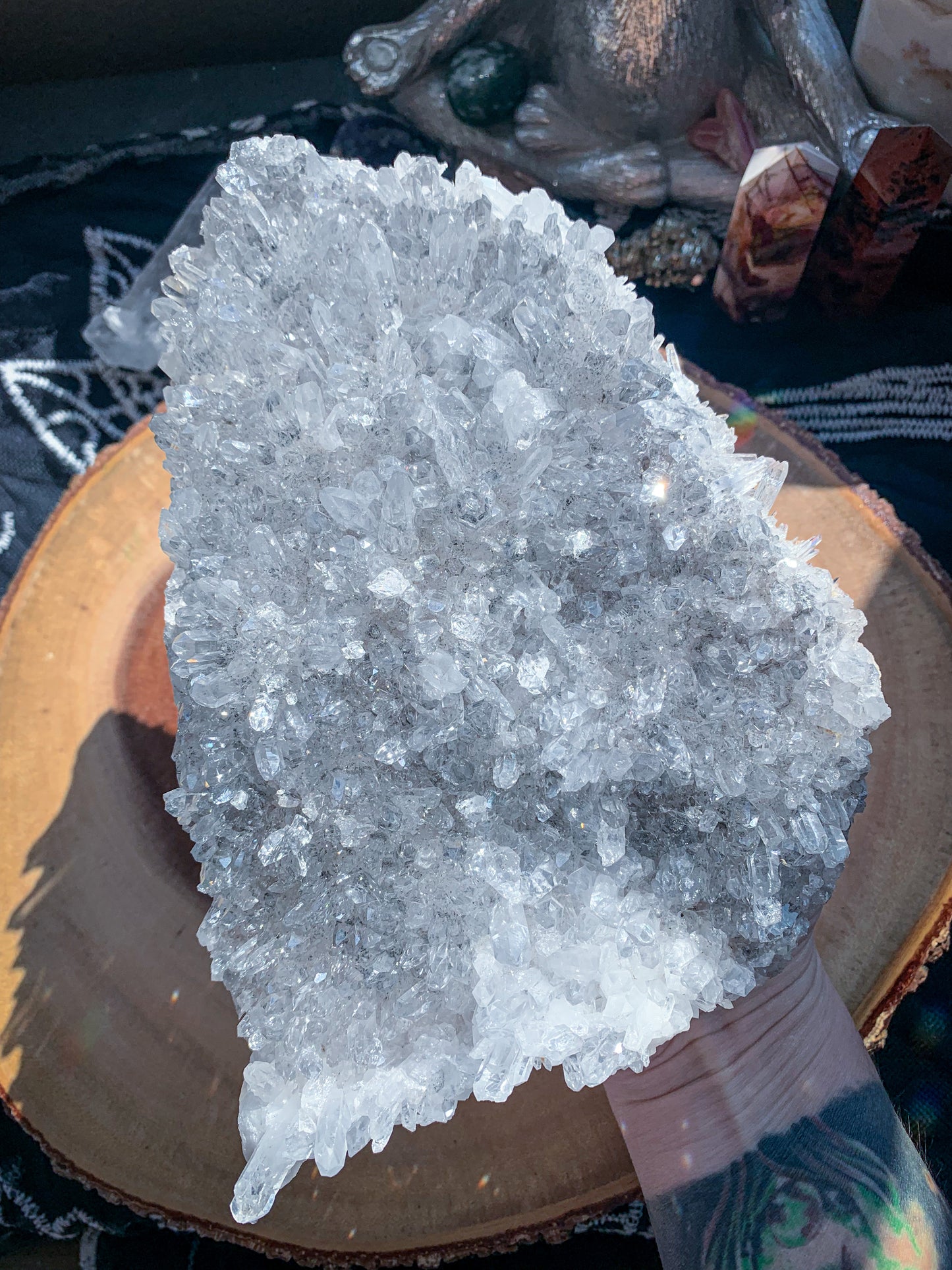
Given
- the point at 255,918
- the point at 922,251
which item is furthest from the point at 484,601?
the point at 922,251

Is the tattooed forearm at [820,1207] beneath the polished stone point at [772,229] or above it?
beneath

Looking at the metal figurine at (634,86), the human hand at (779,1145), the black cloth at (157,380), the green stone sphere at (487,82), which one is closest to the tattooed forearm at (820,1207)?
the human hand at (779,1145)

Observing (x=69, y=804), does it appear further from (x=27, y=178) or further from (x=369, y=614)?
(x=27, y=178)

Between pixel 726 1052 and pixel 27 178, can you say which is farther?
pixel 27 178

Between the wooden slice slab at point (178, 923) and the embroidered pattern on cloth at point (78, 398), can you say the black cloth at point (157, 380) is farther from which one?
the wooden slice slab at point (178, 923)

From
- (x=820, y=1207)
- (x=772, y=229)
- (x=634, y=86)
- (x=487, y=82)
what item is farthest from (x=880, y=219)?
(x=820, y=1207)

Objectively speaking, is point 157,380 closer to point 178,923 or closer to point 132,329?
point 132,329
